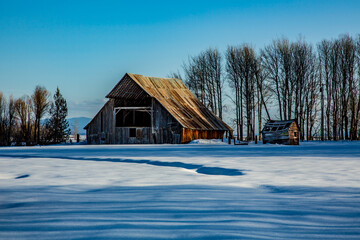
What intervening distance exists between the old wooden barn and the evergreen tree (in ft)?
70.0

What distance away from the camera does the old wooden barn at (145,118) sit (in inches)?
1368

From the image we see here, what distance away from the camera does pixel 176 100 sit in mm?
38812

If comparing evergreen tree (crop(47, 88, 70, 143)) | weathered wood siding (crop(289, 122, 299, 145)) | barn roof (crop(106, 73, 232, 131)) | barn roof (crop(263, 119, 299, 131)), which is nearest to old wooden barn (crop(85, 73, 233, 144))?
barn roof (crop(106, 73, 232, 131))

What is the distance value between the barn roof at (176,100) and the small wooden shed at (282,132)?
6.06 metres

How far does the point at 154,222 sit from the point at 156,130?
30852mm

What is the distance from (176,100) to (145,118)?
13.0ft

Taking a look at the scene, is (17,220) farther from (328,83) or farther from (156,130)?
(328,83)

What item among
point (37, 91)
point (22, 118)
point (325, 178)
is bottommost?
point (325, 178)

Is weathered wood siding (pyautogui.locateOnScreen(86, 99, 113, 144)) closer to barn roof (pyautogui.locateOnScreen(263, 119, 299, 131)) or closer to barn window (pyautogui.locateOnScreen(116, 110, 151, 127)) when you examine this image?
barn window (pyautogui.locateOnScreen(116, 110, 151, 127))

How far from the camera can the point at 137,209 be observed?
509 cm

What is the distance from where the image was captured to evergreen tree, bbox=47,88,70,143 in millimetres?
56344

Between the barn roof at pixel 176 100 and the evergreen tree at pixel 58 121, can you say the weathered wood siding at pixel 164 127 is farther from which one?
the evergreen tree at pixel 58 121

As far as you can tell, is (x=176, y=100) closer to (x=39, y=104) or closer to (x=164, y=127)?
(x=164, y=127)

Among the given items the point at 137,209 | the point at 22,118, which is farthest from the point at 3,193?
the point at 22,118
